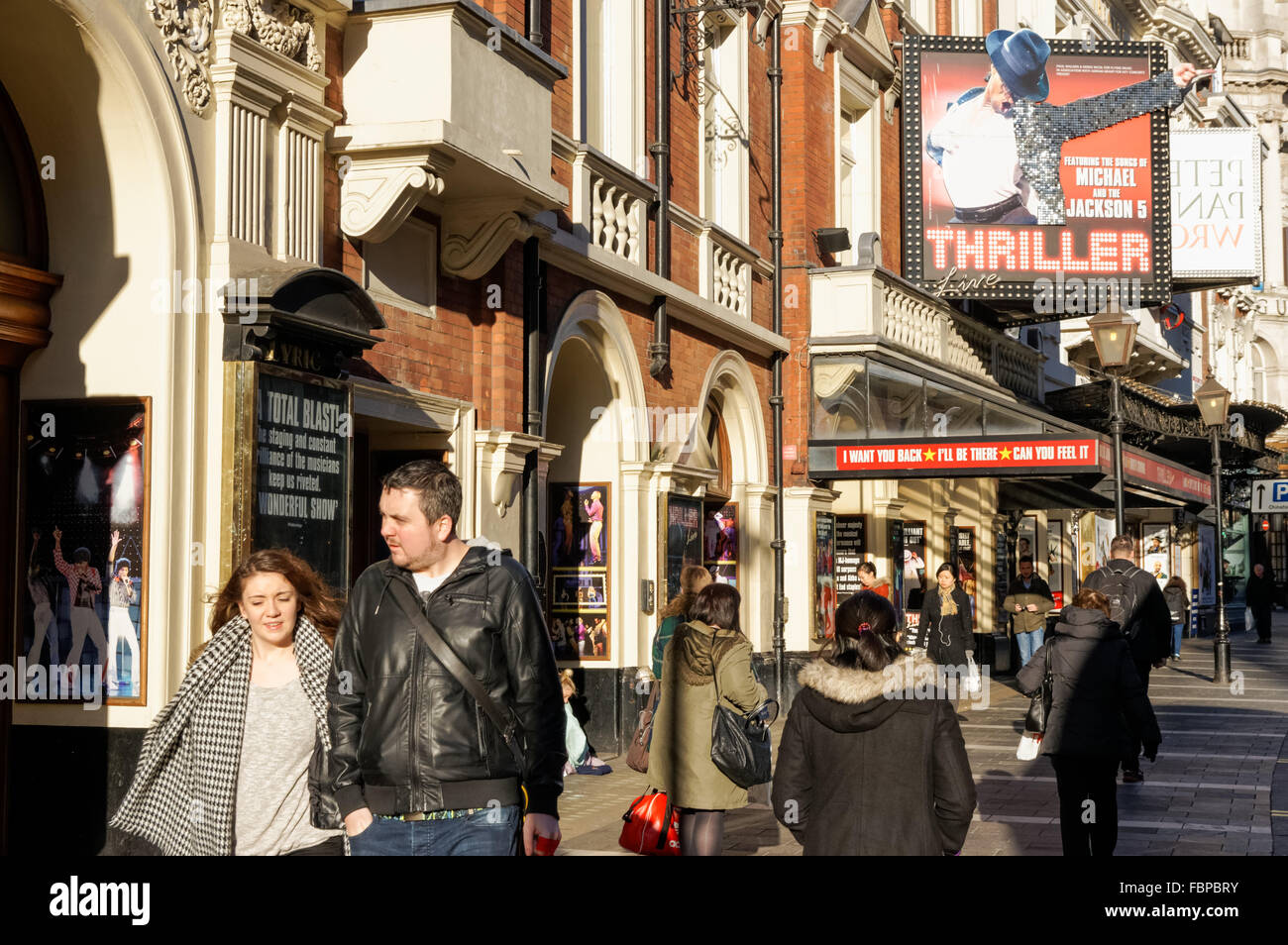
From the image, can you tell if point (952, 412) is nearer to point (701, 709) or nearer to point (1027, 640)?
point (1027, 640)

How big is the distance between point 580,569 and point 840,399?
5.61 metres

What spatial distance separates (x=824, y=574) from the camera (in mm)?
19562

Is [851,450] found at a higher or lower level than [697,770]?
higher

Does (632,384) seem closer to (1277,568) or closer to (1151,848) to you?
(1151,848)

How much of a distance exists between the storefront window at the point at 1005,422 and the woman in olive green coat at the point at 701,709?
34.4ft

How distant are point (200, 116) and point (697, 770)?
4.37 meters

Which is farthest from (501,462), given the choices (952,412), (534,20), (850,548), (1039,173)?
(1039,173)

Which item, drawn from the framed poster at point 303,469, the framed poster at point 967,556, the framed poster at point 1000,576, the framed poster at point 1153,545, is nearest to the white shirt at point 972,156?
the framed poster at point 967,556

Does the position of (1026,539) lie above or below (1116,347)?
below

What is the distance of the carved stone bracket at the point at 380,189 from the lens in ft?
32.7

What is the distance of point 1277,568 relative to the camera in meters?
60.4

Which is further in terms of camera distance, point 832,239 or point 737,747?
point 832,239

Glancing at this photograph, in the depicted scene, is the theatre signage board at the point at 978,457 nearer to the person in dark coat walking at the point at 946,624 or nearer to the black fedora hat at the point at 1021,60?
the person in dark coat walking at the point at 946,624
